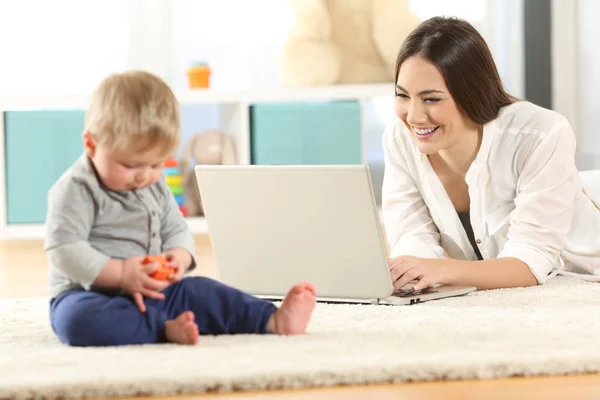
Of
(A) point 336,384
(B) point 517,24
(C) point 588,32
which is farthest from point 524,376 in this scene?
(B) point 517,24

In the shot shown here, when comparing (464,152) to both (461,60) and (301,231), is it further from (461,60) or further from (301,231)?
(301,231)

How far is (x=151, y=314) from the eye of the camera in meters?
1.53

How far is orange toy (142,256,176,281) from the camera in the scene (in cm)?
150

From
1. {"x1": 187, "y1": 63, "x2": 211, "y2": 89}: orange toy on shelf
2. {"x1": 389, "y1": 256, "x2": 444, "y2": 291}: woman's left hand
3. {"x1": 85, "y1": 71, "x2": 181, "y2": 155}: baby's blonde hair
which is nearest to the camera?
{"x1": 85, "y1": 71, "x2": 181, "y2": 155}: baby's blonde hair

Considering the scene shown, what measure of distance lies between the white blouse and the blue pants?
70 cm

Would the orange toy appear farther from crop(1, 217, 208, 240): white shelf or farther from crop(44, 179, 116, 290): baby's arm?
crop(1, 217, 208, 240): white shelf

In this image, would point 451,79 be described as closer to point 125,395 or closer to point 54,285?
point 54,285

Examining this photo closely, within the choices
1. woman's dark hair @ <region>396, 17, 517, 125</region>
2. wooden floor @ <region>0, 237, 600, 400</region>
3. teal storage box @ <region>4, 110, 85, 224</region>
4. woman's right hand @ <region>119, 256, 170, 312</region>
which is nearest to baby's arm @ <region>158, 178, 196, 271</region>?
woman's right hand @ <region>119, 256, 170, 312</region>

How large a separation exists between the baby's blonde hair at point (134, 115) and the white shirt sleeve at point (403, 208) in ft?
2.90

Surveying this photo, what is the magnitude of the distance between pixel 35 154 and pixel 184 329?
285 centimetres

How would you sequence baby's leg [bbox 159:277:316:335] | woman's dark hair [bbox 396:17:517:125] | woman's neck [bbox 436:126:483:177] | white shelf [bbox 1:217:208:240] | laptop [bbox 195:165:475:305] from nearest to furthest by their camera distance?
baby's leg [bbox 159:277:316:335]
laptop [bbox 195:165:475:305]
woman's dark hair [bbox 396:17:517:125]
woman's neck [bbox 436:126:483:177]
white shelf [bbox 1:217:208:240]

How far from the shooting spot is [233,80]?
4.60m

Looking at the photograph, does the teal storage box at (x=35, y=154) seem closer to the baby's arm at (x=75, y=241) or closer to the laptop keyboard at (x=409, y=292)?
the laptop keyboard at (x=409, y=292)

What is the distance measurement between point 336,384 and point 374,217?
620 millimetres
